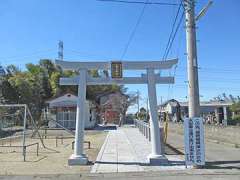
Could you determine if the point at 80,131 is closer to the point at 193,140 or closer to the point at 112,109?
the point at 193,140

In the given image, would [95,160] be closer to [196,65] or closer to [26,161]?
[26,161]

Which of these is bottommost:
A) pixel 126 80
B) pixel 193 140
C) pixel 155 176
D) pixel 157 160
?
pixel 155 176

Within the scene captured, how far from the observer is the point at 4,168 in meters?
15.1

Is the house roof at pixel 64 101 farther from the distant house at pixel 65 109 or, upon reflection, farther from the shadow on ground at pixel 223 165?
the shadow on ground at pixel 223 165

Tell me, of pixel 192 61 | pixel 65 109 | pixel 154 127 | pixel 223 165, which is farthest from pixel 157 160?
pixel 65 109

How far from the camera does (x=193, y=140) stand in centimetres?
1438

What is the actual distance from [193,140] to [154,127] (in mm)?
2440

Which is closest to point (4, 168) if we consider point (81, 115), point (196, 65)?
point (81, 115)

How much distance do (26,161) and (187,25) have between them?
8.51m

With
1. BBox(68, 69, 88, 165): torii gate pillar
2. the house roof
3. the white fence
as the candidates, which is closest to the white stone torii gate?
BBox(68, 69, 88, 165): torii gate pillar

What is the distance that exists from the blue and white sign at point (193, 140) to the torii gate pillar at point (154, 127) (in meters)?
1.72

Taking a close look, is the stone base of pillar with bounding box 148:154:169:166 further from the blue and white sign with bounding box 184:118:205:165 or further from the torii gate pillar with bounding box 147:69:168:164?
the blue and white sign with bounding box 184:118:205:165

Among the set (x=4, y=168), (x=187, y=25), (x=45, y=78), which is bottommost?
(x=4, y=168)

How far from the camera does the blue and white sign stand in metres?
14.2
